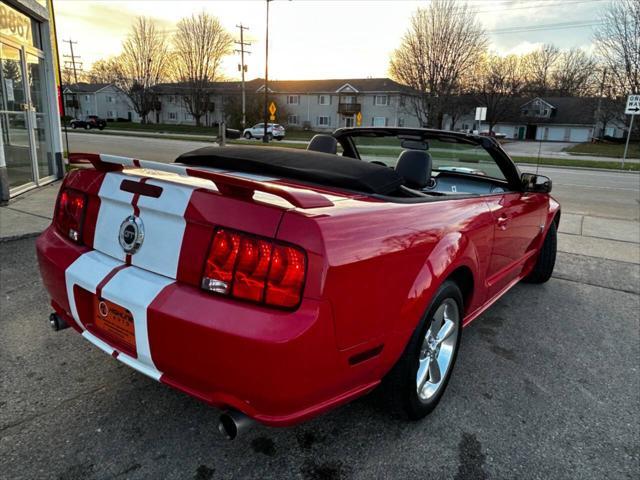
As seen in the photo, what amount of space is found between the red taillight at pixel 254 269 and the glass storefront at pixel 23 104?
6674 millimetres

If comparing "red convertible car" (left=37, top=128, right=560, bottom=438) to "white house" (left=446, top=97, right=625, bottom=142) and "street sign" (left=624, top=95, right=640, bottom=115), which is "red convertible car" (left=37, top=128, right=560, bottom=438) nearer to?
"street sign" (left=624, top=95, right=640, bottom=115)

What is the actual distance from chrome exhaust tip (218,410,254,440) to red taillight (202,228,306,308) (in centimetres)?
43

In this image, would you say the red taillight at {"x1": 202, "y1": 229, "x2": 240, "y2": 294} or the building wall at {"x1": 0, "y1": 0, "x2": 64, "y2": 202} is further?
the building wall at {"x1": 0, "y1": 0, "x2": 64, "y2": 202}

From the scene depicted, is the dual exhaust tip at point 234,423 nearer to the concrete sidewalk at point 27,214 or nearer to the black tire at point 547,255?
the black tire at point 547,255

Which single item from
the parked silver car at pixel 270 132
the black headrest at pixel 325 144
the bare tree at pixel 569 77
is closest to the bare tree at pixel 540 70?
the bare tree at pixel 569 77

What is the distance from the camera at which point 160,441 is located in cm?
213

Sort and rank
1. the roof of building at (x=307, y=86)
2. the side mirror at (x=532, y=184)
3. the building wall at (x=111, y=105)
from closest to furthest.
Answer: the side mirror at (x=532, y=184) < the roof of building at (x=307, y=86) < the building wall at (x=111, y=105)

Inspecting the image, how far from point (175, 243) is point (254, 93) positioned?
58979 mm

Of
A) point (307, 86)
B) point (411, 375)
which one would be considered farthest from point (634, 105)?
point (307, 86)

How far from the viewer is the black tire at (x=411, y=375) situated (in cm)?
210

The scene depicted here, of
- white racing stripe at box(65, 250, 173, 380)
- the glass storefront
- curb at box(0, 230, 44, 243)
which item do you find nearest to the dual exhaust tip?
white racing stripe at box(65, 250, 173, 380)

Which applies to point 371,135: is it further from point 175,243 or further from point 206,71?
point 206,71

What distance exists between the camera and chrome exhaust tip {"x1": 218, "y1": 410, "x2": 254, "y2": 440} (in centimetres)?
165

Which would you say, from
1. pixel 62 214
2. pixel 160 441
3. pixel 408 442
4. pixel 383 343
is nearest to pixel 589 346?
pixel 408 442
